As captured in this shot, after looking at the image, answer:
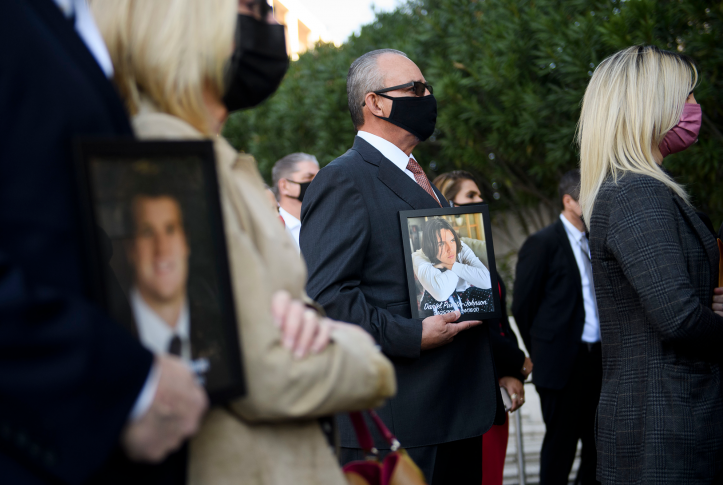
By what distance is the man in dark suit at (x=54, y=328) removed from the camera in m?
0.86

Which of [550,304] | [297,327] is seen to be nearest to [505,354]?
[550,304]

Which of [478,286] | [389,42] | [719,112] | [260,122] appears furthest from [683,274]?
[260,122]

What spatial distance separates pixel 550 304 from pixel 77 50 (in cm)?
422

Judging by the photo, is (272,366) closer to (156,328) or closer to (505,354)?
(156,328)

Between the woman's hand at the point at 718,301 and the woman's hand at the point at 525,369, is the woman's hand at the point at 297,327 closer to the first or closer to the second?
the woman's hand at the point at 718,301

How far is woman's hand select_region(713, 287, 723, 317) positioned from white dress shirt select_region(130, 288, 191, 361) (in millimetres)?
2063

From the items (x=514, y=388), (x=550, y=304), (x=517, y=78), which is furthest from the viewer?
(x=517, y=78)

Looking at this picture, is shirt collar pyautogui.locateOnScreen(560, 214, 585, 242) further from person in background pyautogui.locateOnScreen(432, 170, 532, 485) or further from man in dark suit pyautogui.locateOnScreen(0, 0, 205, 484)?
man in dark suit pyautogui.locateOnScreen(0, 0, 205, 484)

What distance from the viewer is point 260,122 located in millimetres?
12234

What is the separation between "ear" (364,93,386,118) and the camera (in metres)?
2.88

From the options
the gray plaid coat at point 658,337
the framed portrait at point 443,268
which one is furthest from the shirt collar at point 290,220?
the gray plaid coat at point 658,337

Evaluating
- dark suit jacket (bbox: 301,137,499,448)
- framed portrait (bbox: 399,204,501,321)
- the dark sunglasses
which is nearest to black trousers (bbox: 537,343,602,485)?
dark suit jacket (bbox: 301,137,499,448)

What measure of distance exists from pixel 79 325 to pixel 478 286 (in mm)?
1857

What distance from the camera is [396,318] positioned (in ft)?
8.20
